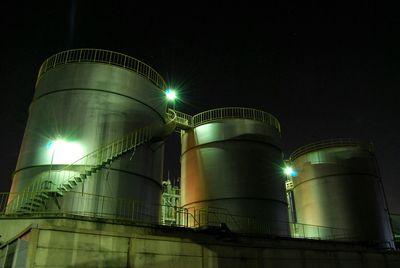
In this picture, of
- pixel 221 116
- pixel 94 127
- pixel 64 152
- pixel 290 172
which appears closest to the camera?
pixel 64 152

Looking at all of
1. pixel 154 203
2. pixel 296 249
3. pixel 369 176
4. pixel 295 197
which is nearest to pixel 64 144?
pixel 154 203

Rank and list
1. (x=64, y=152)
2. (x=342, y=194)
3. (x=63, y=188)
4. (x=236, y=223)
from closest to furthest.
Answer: (x=63, y=188) → (x=64, y=152) → (x=236, y=223) → (x=342, y=194)

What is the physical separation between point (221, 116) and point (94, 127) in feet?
36.6

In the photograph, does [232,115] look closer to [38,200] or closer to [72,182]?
[72,182]

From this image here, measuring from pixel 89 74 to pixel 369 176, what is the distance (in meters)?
22.9

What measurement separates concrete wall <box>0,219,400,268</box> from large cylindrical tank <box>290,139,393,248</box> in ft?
25.3

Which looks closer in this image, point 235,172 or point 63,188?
point 63,188

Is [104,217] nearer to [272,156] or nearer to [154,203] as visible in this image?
[154,203]

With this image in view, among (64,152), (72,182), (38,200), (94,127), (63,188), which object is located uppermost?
(94,127)

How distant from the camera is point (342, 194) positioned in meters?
25.9

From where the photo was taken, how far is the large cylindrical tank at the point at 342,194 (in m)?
25.1

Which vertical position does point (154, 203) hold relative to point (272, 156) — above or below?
below

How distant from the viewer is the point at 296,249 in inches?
647

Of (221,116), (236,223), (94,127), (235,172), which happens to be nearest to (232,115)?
(221,116)
